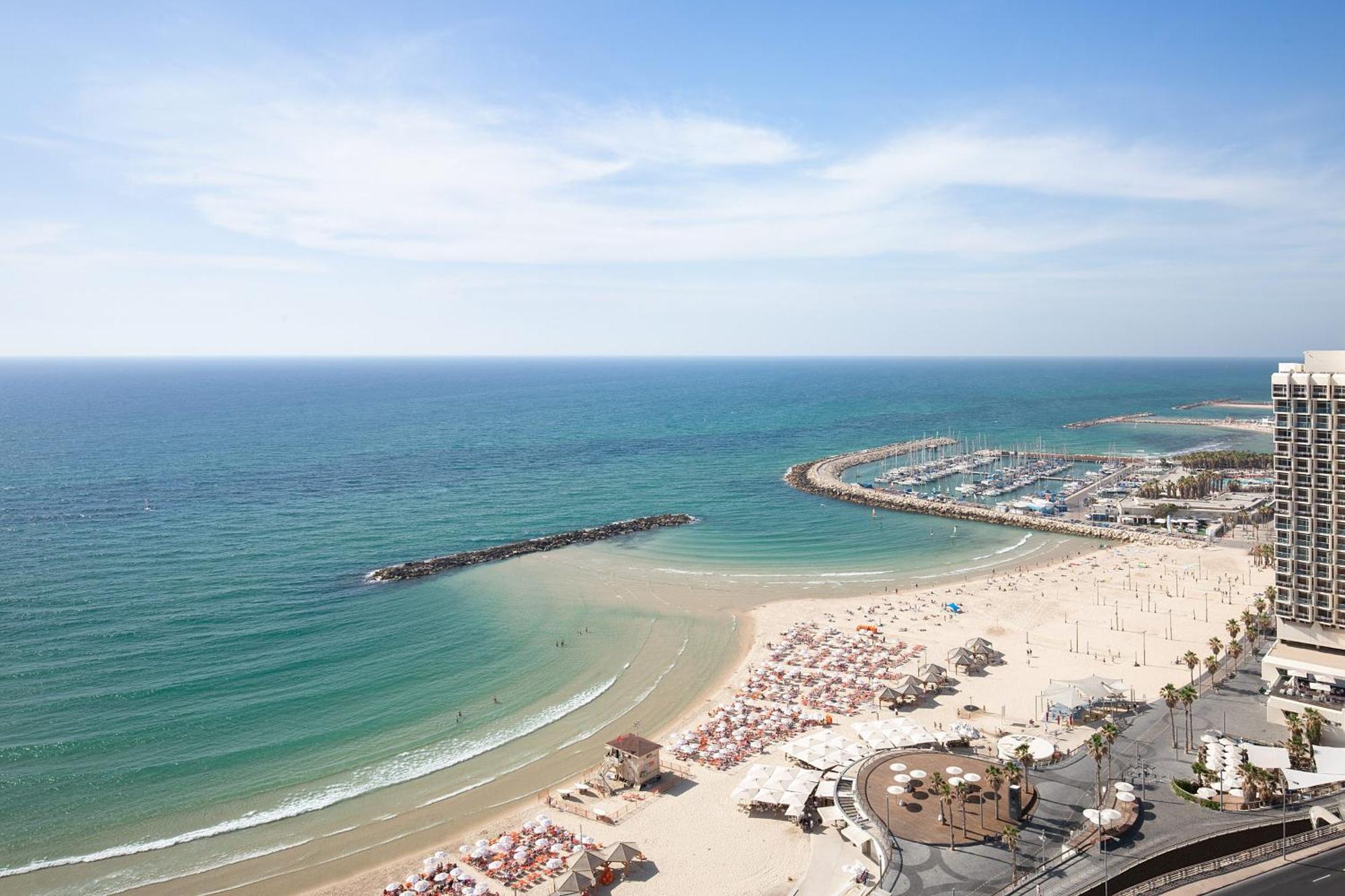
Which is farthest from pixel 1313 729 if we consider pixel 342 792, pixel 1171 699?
pixel 342 792

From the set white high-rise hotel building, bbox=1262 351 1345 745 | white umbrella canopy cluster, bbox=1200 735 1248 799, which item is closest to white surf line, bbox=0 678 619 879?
white umbrella canopy cluster, bbox=1200 735 1248 799

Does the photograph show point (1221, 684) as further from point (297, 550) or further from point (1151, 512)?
point (297, 550)

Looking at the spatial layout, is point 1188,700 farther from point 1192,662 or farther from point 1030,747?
point 1192,662

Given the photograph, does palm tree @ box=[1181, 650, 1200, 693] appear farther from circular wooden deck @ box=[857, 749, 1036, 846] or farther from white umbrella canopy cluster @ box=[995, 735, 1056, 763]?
circular wooden deck @ box=[857, 749, 1036, 846]

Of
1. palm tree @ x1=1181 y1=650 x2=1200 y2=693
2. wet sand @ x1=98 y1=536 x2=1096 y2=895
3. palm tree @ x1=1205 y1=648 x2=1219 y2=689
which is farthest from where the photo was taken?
palm tree @ x1=1205 y1=648 x2=1219 y2=689

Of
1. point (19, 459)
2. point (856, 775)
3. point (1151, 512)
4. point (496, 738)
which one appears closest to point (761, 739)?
point (856, 775)

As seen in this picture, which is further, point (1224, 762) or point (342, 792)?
point (342, 792)

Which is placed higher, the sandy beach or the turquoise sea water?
the turquoise sea water
